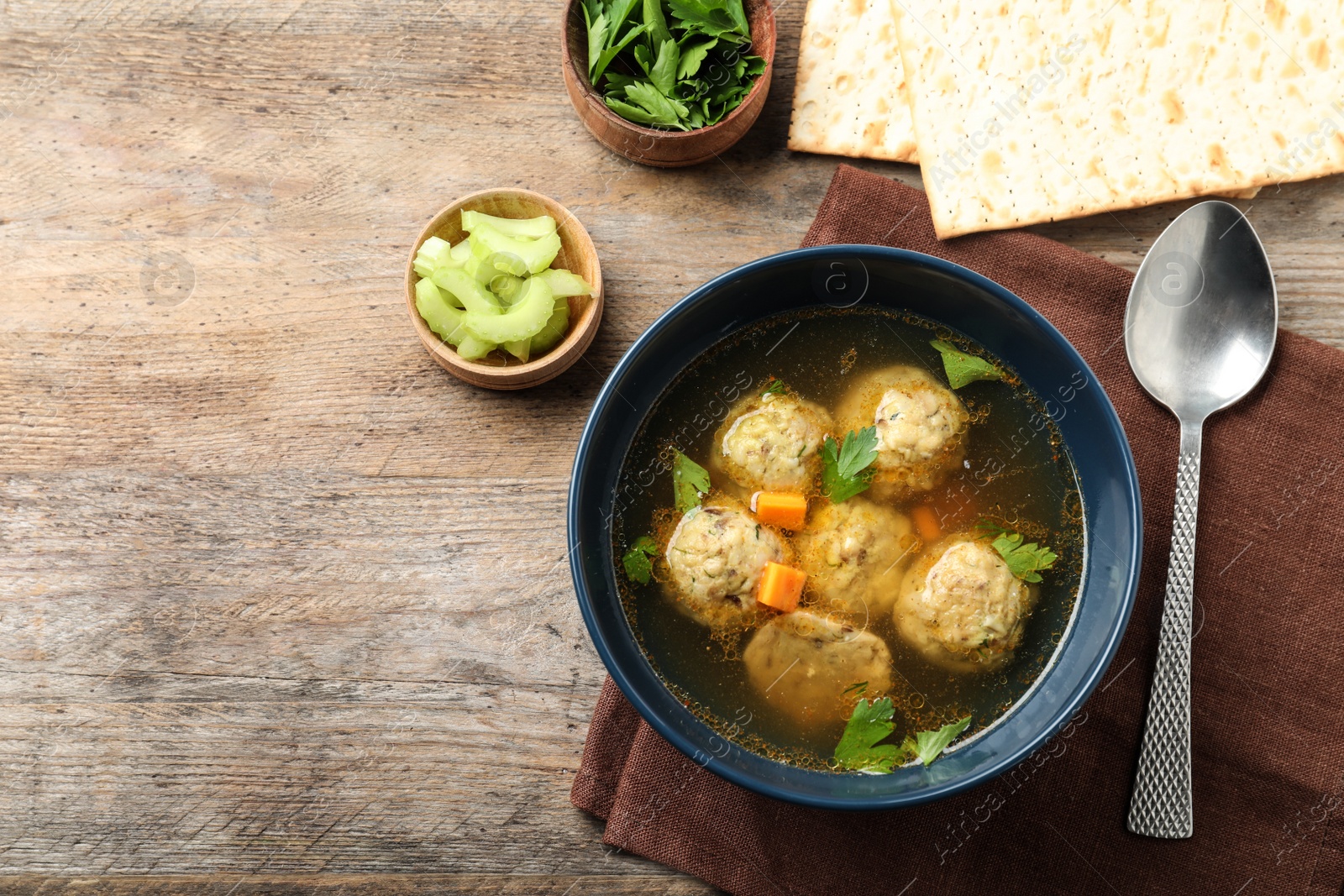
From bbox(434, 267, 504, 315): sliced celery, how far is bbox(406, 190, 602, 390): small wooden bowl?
4.6 inches

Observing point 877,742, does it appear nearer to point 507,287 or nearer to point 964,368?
point 964,368

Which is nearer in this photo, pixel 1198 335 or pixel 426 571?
pixel 1198 335

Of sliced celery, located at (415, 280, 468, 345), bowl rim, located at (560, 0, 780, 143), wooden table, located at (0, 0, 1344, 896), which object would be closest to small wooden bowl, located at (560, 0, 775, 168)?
bowl rim, located at (560, 0, 780, 143)

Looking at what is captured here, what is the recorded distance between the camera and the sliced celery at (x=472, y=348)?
229cm

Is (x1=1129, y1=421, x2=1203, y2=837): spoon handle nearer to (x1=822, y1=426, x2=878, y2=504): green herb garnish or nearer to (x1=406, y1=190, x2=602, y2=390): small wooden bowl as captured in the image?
(x1=822, y1=426, x2=878, y2=504): green herb garnish

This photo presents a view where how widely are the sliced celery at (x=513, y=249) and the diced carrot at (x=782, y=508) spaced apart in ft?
2.79

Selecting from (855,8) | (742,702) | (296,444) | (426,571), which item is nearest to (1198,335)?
(855,8)

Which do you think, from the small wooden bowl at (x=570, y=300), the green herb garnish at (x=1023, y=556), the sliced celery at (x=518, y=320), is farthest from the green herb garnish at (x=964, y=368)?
the sliced celery at (x=518, y=320)

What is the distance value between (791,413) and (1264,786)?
1573mm

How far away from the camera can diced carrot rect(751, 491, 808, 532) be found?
2.21m

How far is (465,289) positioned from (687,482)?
0.79m

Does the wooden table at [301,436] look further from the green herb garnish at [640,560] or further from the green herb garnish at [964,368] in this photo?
the green herb garnish at [964,368]

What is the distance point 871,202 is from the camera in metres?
2.42

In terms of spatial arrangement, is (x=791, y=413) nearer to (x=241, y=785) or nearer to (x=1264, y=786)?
(x=1264, y=786)
